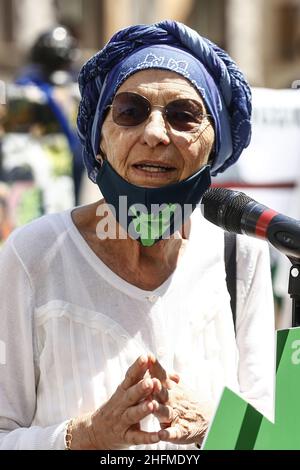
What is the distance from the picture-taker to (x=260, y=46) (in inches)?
766

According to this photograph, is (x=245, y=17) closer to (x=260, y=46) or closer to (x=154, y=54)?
(x=260, y=46)

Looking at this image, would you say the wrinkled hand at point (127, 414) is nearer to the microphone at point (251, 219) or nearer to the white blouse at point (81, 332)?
the white blouse at point (81, 332)

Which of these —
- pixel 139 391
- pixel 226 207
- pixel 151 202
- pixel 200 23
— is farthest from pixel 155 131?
pixel 200 23

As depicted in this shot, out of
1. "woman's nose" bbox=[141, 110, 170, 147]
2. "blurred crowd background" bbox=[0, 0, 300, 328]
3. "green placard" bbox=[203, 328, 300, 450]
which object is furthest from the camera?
"blurred crowd background" bbox=[0, 0, 300, 328]

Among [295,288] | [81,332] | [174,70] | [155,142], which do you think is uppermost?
[174,70]

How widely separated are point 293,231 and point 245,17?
17936 mm

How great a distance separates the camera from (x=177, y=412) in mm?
2316

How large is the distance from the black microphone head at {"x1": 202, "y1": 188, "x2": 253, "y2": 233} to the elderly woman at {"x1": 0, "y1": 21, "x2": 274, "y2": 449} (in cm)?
14

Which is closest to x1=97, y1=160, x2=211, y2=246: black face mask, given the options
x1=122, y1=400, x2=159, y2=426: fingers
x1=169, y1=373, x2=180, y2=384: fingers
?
x1=169, y1=373, x2=180, y2=384: fingers

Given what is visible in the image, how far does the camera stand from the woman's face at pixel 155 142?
8.25ft

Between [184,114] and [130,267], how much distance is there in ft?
1.31

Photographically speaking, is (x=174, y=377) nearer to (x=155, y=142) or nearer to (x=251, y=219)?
(x=251, y=219)

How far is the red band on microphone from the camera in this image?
87.8 inches

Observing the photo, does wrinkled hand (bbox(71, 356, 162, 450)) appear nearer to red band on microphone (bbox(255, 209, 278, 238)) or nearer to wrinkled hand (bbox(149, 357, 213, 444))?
wrinkled hand (bbox(149, 357, 213, 444))
